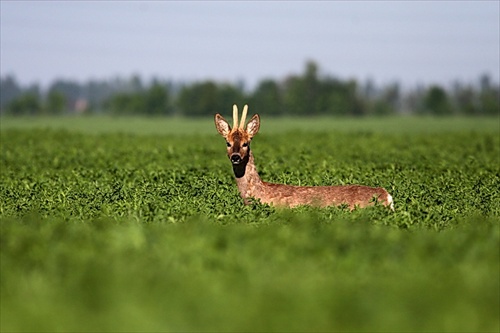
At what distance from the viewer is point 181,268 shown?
32.6ft

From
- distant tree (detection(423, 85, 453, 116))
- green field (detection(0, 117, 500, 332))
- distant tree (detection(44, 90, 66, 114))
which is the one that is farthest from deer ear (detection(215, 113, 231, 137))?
distant tree (detection(44, 90, 66, 114))

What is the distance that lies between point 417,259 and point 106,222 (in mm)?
4868

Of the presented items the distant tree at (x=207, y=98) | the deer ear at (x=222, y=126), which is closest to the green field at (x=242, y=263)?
the deer ear at (x=222, y=126)

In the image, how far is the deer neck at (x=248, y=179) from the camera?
16.2 m

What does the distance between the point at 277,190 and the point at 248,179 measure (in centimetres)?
64

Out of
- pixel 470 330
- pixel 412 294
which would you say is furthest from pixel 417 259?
pixel 470 330

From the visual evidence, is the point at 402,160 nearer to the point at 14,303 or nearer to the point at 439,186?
the point at 439,186

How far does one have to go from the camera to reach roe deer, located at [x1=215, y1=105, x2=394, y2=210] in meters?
15.2

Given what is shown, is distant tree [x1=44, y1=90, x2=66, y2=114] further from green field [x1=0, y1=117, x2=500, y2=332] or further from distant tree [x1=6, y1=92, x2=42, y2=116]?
green field [x1=0, y1=117, x2=500, y2=332]

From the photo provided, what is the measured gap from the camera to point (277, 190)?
1586 cm

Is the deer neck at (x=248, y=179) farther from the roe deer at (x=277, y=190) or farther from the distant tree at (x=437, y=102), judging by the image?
the distant tree at (x=437, y=102)

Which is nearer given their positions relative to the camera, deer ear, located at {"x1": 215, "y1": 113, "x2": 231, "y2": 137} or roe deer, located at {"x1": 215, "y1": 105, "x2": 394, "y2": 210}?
roe deer, located at {"x1": 215, "y1": 105, "x2": 394, "y2": 210}

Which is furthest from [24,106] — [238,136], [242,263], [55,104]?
[242,263]

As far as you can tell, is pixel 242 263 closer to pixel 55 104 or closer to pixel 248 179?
pixel 248 179
